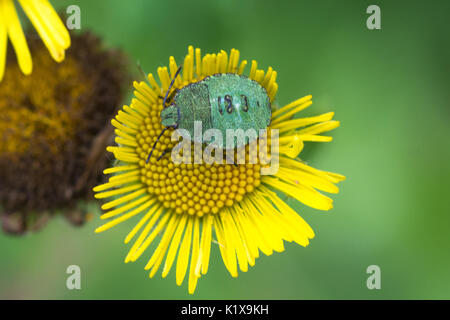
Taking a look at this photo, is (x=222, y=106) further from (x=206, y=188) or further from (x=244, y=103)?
(x=206, y=188)

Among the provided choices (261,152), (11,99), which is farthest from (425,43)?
(11,99)

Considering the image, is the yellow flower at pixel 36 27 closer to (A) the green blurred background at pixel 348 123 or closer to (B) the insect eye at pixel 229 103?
(B) the insect eye at pixel 229 103

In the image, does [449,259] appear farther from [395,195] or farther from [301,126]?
[301,126]

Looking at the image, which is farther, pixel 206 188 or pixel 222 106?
pixel 206 188

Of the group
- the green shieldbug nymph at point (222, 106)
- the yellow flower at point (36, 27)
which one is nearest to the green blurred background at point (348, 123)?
the yellow flower at point (36, 27)

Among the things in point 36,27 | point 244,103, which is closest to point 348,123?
point 244,103
